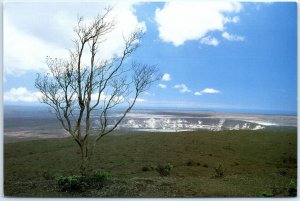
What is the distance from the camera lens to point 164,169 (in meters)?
6.99

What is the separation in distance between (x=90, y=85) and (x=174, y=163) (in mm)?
1735

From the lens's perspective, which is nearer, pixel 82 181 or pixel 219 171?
pixel 82 181

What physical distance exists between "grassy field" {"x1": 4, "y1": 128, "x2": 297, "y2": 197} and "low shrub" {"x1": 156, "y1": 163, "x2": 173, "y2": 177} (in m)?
0.05

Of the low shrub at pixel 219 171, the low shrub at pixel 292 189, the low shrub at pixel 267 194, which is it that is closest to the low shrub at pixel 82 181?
the low shrub at pixel 219 171

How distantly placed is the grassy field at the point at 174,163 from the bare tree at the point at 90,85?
0.24 m

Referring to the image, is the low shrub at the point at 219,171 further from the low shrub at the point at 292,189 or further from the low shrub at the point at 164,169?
the low shrub at the point at 292,189

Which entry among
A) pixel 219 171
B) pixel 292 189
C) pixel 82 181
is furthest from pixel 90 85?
pixel 292 189

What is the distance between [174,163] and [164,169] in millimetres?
178

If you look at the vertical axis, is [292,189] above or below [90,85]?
below

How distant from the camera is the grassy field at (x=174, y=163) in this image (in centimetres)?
680

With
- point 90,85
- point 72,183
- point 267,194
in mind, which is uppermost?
point 90,85

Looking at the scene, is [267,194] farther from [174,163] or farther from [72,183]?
[72,183]

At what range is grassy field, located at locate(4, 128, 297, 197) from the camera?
6801 mm

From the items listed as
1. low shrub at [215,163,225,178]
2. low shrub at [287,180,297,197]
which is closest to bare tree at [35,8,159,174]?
low shrub at [215,163,225,178]
